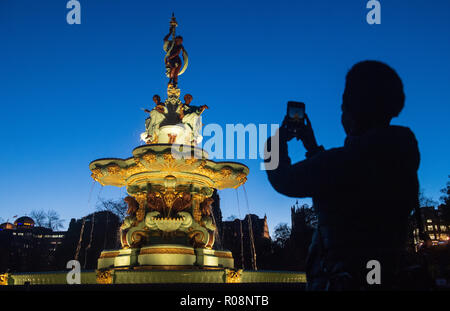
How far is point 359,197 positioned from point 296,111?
0.78 m

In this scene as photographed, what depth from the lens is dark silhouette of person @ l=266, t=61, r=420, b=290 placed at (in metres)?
2.28

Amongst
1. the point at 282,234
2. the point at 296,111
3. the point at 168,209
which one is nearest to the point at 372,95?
the point at 296,111

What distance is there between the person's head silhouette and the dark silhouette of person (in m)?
0.11

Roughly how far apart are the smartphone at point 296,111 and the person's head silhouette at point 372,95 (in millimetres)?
345

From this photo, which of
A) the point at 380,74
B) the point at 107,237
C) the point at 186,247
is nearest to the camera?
the point at 380,74

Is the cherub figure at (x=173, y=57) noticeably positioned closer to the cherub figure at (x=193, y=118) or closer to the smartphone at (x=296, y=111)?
the cherub figure at (x=193, y=118)

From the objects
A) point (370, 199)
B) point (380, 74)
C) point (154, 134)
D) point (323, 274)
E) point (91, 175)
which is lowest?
point (323, 274)

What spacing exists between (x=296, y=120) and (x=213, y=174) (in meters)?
7.68

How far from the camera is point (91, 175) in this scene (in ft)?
34.0

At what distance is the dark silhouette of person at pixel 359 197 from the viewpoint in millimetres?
2275

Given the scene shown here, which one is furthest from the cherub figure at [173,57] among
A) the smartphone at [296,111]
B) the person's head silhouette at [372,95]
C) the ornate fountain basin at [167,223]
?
the person's head silhouette at [372,95]

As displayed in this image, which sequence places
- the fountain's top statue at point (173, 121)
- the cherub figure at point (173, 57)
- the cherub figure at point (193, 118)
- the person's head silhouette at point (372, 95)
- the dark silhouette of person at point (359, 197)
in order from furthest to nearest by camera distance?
the cherub figure at point (173, 57) < the cherub figure at point (193, 118) < the fountain's top statue at point (173, 121) < the person's head silhouette at point (372, 95) < the dark silhouette of person at point (359, 197)
